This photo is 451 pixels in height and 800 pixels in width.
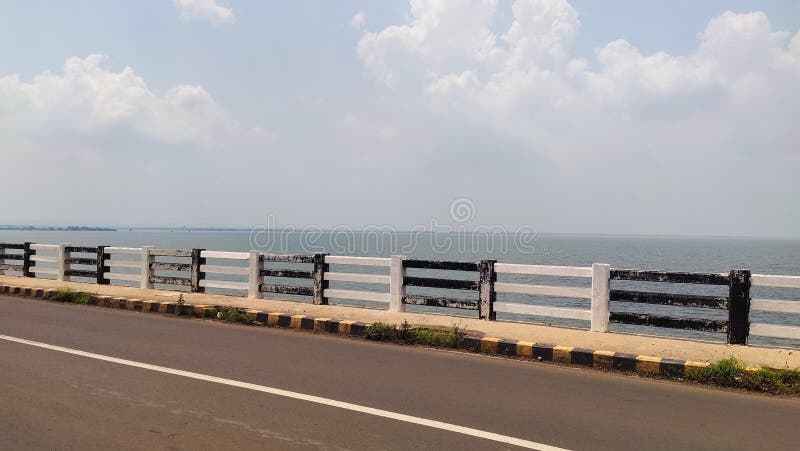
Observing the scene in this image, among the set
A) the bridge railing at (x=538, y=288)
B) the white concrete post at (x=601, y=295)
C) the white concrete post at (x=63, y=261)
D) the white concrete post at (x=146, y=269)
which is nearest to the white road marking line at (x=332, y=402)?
the bridge railing at (x=538, y=288)

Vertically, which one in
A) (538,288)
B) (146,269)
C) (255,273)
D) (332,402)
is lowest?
(332,402)

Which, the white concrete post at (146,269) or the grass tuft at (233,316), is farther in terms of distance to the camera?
the white concrete post at (146,269)

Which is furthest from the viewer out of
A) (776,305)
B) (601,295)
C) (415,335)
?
(601,295)

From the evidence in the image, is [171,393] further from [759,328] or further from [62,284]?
[62,284]

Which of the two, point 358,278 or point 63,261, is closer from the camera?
point 358,278

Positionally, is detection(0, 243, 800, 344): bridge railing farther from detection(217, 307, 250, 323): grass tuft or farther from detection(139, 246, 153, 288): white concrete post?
detection(217, 307, 250, 323): grass tuft

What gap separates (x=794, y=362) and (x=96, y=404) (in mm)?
8845

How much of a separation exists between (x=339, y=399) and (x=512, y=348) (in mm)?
4053

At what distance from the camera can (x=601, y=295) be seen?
1151 cm

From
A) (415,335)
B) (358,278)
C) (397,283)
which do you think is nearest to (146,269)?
(358,278)

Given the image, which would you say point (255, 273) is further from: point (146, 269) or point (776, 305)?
point (776, 305)

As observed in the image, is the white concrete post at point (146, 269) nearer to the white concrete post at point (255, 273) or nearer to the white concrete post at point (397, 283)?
the white concrete post at point (255, 273)

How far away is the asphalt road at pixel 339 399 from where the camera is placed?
559 cm

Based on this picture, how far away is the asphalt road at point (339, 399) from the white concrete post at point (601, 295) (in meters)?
2.62
